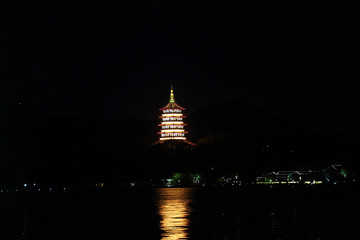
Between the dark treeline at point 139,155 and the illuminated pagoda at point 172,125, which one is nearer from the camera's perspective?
the dark treeline at point 139,155

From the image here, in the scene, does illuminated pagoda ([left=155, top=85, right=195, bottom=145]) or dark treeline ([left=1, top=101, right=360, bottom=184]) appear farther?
illuminated pagoda ([left=155, top=85, right=195, bottom=145])

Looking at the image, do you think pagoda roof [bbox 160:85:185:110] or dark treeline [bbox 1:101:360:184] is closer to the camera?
dark treeline [bbox 1:101:360:184]

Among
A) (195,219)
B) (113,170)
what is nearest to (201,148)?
(113,170)

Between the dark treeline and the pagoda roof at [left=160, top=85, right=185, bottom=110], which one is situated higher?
the pagoda roof at [left=160, top=85, right=185, bottom=110]

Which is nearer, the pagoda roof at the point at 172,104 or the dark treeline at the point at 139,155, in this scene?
the dark treeline at the point at 139,155

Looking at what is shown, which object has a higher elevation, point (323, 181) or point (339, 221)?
point (323, 181)

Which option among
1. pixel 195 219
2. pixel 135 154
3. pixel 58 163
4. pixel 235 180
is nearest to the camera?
pixel 195 219

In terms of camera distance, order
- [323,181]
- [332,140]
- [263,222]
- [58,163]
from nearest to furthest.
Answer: [263,222]
[58,163]
[323,181]
[332,140]

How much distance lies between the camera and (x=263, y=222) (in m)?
28.8

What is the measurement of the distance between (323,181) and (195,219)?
8475cm

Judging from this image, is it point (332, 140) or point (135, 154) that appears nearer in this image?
point (135, 154)

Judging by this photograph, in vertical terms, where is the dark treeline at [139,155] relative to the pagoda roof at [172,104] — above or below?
below

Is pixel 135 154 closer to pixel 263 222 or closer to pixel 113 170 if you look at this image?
pixel 113 170

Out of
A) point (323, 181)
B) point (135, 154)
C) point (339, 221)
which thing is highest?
point (135, 154)
